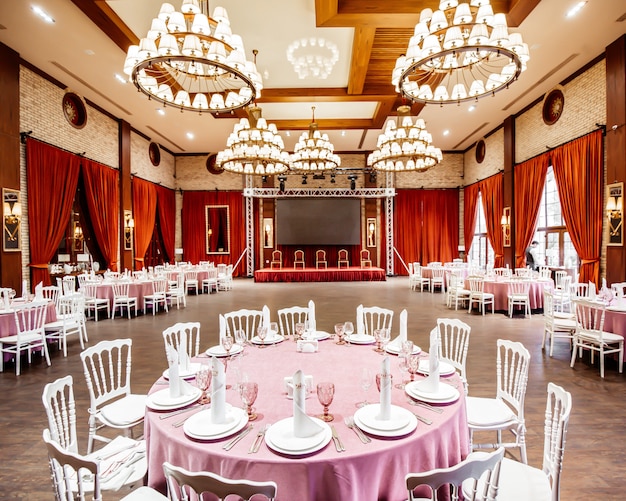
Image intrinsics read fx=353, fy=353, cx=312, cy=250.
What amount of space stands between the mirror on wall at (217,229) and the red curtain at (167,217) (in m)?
1.42

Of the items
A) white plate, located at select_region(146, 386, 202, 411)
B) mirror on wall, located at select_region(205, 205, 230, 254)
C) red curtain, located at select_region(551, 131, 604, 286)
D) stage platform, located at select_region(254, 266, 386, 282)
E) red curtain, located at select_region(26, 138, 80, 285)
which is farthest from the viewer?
mirror on wall, located at select_region(205, 205, 230, 254)

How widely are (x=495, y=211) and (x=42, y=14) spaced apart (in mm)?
12650

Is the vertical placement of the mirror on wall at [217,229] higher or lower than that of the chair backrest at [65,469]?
higher

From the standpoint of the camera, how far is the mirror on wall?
627 inches

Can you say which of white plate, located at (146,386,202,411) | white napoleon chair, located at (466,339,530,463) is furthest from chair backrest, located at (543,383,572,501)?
white plate, located at (146,386,202,411)

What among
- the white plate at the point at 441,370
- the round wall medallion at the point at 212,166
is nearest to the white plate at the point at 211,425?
the white plate at the point at 441,370

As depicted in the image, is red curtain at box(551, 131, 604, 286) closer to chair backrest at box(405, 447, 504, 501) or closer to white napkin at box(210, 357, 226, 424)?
chair backrest at box(405, 447, 504, 501)

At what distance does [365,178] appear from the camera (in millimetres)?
15836

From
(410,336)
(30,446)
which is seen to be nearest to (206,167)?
(410,336)

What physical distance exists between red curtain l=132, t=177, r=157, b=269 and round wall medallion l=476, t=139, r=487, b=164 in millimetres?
12539

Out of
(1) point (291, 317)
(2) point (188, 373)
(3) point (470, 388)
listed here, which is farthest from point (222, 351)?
(1) point (291, 317)

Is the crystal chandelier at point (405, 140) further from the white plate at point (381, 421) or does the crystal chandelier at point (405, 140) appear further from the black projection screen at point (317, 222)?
the black projection screen at point (317, 222)

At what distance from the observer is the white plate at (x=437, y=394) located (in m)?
1.90

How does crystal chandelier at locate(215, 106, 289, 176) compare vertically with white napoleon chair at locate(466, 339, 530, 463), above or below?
above
